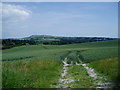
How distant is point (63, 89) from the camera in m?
8.04

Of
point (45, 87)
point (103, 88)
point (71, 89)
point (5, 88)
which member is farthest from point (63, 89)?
point (5, 88)

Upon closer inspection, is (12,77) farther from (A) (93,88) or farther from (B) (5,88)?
(A) (93,88)

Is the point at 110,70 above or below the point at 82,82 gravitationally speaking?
above

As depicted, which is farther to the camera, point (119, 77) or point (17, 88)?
point (119, 77)

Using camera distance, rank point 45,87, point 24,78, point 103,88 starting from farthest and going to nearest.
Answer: point 24,78, point 45,87, point 103,88

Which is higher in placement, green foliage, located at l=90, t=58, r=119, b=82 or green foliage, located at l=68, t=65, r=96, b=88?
green foliage, located at l=90, t=58, r=119, b=82

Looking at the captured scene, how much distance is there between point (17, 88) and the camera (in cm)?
782

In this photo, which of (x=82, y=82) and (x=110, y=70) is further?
(x=110, y=70)

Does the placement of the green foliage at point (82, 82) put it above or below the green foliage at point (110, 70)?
below

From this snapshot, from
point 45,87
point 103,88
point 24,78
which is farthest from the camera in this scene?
point 24,78

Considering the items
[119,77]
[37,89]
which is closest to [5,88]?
[37,89]

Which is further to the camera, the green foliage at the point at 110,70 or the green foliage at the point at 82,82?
the green foliage at the point at 110,70

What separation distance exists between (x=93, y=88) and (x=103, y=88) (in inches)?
14.7

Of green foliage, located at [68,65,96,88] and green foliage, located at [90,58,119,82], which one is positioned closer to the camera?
green foliage, located at [68,65,96,88]
